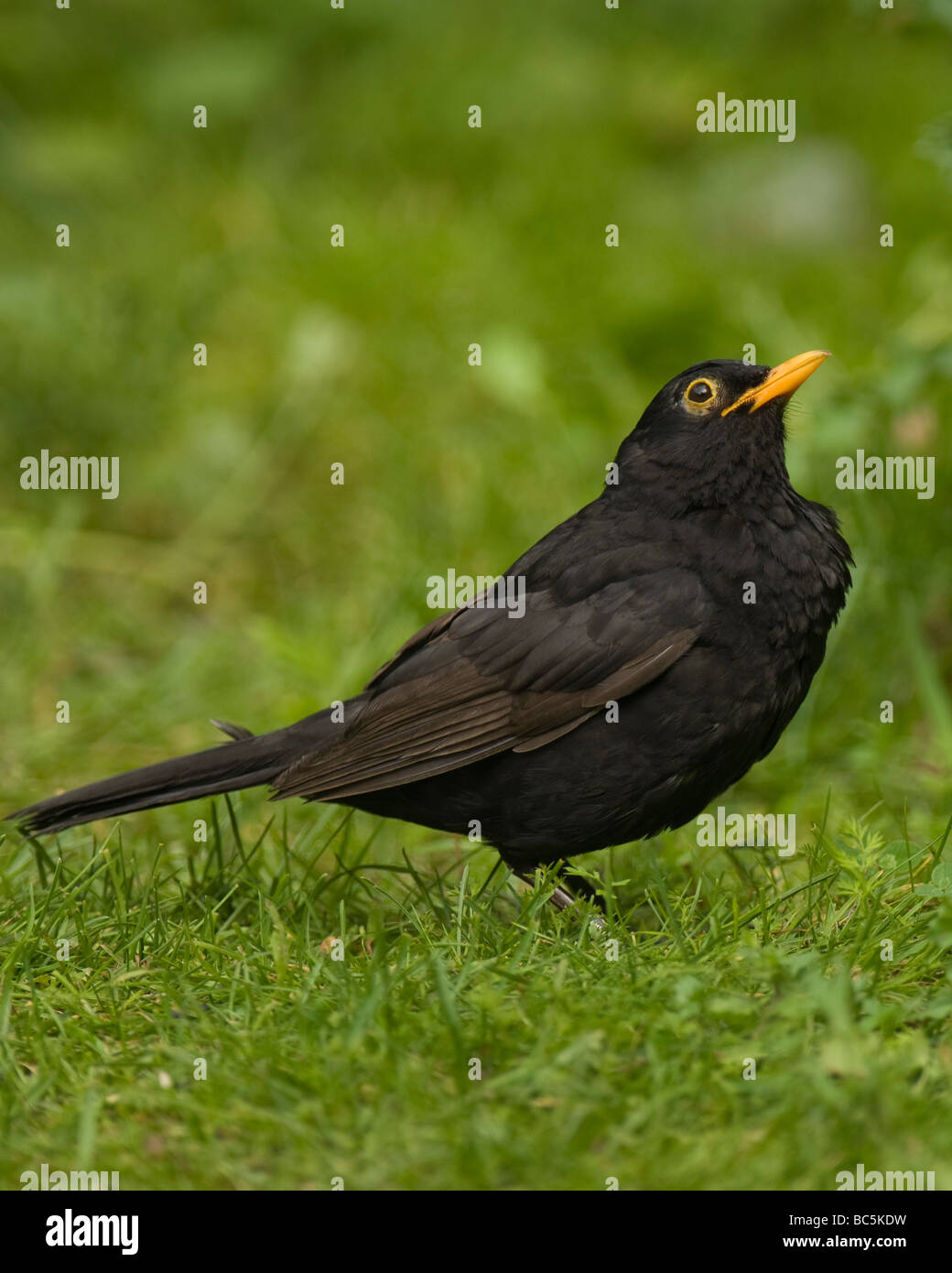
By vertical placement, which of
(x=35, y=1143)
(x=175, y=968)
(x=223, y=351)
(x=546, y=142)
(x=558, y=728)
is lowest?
(x=35, y=1143)

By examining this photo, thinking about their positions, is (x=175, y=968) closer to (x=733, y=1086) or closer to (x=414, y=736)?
(x=414, y=736)

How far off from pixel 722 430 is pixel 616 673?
0.71 m

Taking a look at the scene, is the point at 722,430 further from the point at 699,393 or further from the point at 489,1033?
the point at 489,1033

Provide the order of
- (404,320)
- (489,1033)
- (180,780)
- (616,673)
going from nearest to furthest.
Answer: (489,1033)
(616,673)
(180,780)
(404,320)

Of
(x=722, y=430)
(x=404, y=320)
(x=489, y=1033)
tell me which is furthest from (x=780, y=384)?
(x=404, y=320)

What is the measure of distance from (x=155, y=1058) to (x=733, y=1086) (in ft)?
3.76

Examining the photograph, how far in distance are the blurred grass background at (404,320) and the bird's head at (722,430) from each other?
96 cm

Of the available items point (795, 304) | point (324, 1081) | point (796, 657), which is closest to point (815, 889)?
point (796, 657)

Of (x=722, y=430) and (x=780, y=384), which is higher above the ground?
(x=780, y=384)

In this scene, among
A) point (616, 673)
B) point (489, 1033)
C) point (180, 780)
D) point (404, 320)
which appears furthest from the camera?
point (404, 320)

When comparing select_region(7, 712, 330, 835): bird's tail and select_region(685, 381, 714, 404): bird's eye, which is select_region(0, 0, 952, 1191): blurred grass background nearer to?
select_region(7, 712, 330, 835): bird's tail

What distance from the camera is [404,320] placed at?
7629 millimetres

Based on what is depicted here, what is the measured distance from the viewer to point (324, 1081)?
291 centimetres

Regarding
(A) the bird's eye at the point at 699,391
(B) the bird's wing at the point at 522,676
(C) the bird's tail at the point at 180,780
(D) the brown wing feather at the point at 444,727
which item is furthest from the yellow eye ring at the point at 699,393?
(C) the bird's tail at the point at 180,780
